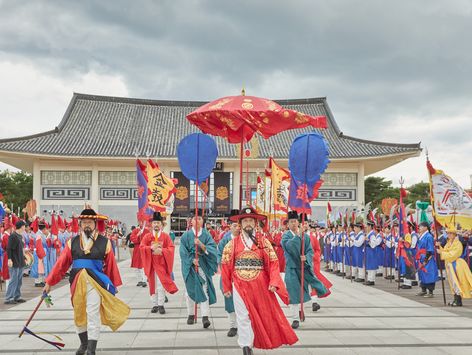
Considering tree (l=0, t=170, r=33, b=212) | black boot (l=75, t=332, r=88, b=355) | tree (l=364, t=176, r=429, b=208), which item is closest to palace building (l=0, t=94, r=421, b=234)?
tree (l=0, t=170, r=33, b=212)

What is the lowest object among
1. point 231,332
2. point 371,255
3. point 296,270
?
point 231,332

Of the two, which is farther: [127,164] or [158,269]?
[127,164]

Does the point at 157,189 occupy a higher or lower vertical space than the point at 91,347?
higher

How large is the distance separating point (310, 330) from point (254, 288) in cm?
210

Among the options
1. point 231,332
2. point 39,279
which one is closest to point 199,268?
point 231,332

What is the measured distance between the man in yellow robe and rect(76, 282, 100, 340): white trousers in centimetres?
649

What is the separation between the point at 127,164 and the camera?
105ft

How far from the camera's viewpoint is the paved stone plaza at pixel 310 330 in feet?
20.0

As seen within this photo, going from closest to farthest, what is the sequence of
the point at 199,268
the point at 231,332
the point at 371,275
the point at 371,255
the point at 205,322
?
the point at 231,332, the point at 205,322, the point at 199,268, the point at 371,275, the point at 371,255

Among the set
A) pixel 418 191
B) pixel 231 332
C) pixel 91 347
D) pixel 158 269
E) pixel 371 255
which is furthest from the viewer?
pixel 418 191

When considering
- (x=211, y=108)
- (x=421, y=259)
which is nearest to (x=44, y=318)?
(x=211, y=108)

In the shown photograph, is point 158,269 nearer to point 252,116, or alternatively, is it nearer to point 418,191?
point 252,116

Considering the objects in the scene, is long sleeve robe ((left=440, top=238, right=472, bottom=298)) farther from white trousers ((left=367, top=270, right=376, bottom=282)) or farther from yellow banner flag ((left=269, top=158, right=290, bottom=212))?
white trousers ((left=367, top=270, right=376, bottom=282))

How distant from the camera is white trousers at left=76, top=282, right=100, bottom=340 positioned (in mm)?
5559
